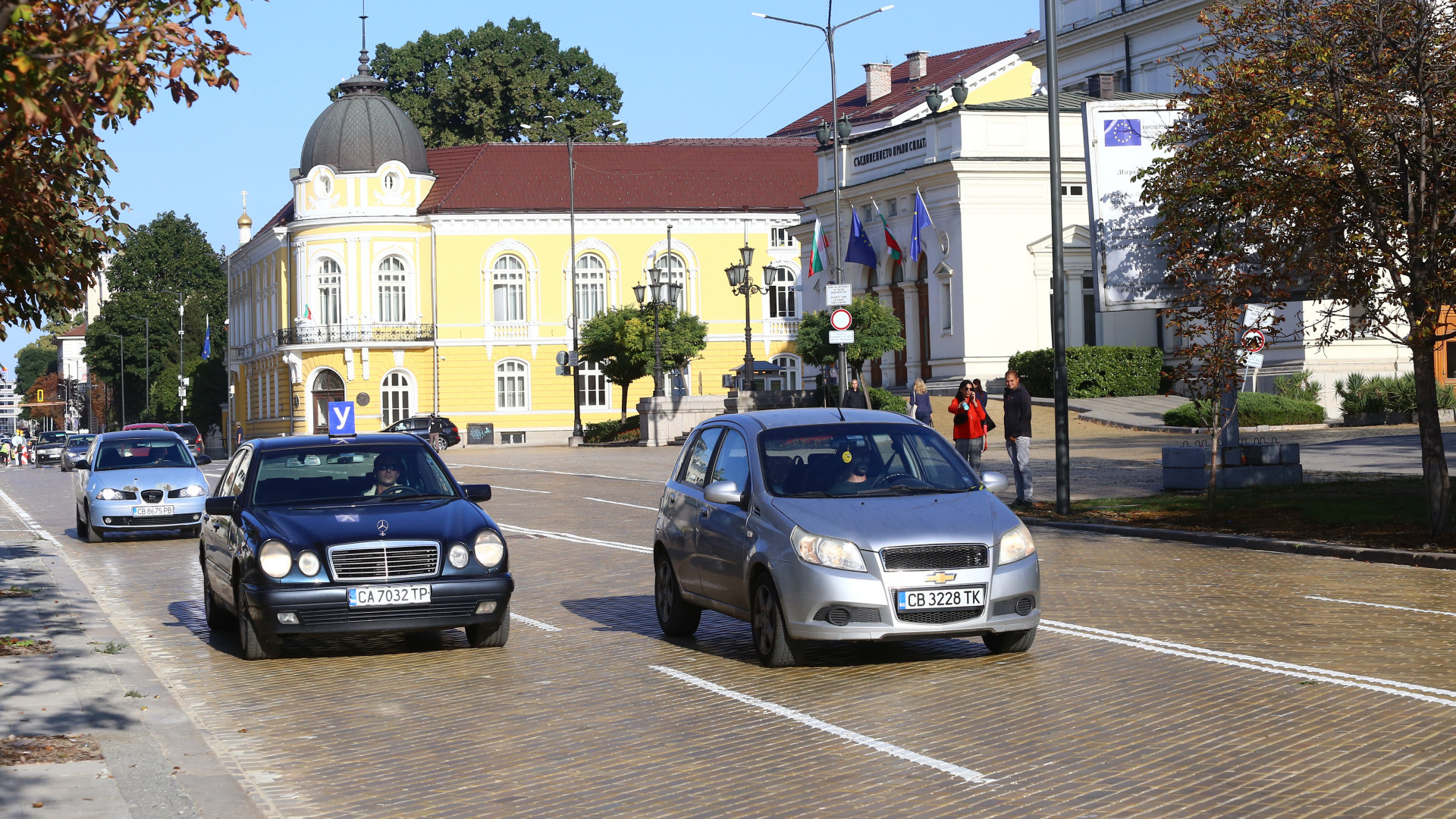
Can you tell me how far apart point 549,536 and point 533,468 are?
21386 mm

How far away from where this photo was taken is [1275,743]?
7.61 meters

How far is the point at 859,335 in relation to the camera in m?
49.6

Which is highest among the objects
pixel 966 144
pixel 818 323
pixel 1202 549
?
Result: pixel 966 144

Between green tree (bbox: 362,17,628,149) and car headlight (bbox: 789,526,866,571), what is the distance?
7835 centimetres

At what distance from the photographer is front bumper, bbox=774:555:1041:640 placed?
9.62 m

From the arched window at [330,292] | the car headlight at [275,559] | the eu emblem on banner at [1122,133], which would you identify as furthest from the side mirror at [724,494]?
the arched window at [330,292]

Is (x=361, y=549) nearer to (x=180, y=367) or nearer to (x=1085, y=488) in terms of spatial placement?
(x=1085, y=488)

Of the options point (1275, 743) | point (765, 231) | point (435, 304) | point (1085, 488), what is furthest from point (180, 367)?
point (1275, 743)

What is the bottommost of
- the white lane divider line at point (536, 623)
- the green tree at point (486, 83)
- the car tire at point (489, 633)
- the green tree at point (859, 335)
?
the white lane divider line at point (536, 623)

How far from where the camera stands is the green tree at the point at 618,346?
64688 mm

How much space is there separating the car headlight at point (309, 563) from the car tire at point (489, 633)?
3.88 ft

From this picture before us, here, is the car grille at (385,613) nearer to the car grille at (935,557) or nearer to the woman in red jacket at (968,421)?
the car grille at (935,557)

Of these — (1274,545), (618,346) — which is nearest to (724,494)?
(1274,545)

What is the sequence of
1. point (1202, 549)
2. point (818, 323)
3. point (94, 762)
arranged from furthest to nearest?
1. point (818, 323)
2. point (1202, 549)
3. point (94, 762)
